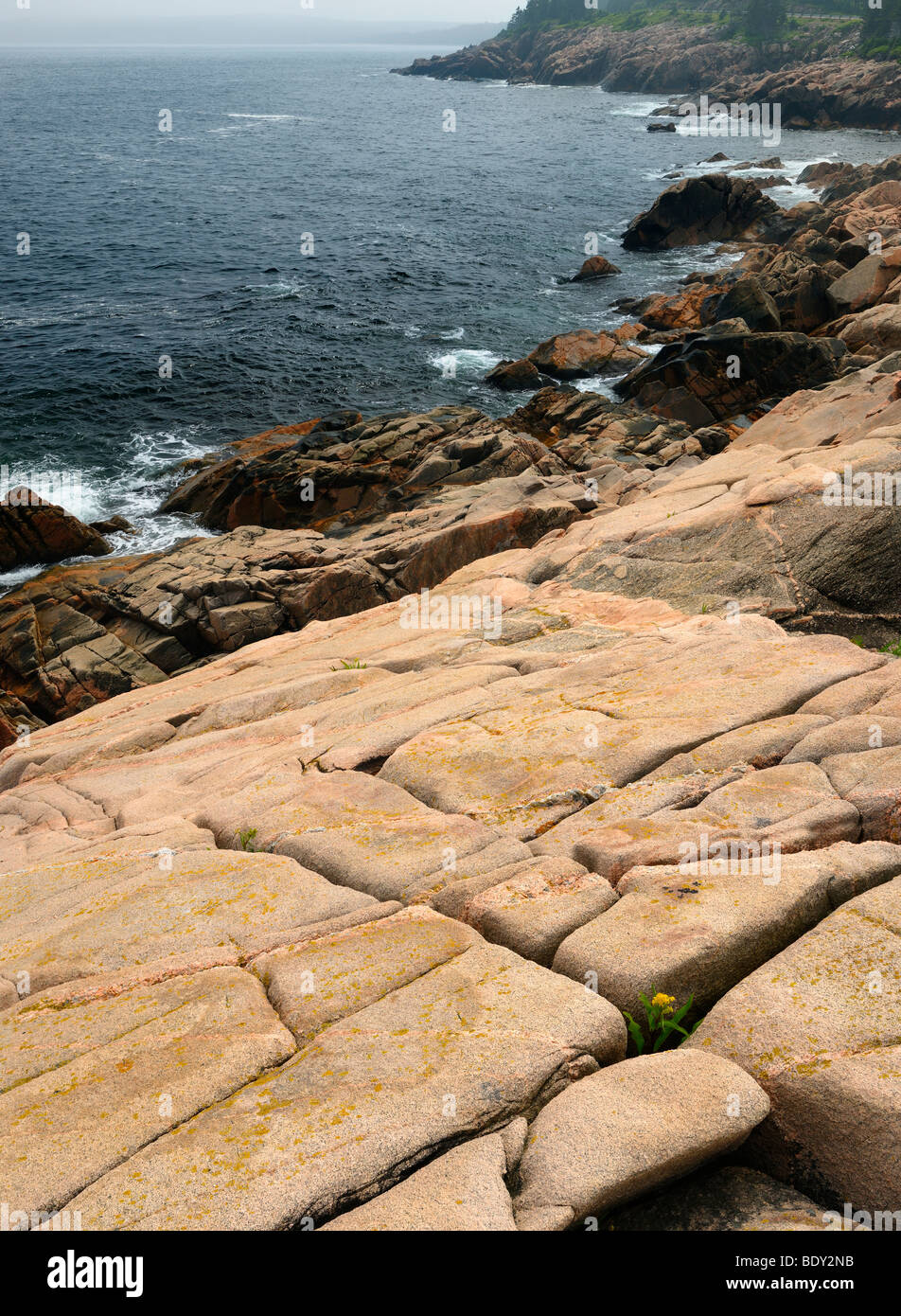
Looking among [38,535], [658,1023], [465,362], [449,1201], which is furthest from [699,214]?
[449,1201]

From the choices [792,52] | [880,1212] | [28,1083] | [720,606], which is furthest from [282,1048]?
[792,52]

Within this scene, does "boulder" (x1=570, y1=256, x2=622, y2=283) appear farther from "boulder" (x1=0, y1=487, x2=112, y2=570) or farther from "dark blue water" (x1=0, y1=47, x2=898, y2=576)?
"boulder" (x1=0, y1=487, x2=112, y2=570)

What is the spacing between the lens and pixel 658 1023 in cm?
747

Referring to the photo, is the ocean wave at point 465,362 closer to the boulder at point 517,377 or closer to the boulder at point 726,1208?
the boulder at point 517,377

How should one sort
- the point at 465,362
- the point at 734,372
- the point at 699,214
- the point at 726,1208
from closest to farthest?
the point at 726,1208, the point at 734,372, the point at 465,362, the point at 699,214

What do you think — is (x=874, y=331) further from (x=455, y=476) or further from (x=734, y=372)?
(x=455, y=476)

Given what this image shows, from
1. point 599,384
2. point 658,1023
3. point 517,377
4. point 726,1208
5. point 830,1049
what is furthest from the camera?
point 517,377

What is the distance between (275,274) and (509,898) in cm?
8135

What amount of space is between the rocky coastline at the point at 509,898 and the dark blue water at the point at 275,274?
86.3 feet

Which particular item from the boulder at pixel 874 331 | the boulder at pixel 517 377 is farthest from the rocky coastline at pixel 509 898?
the boulder at pixel 517 377

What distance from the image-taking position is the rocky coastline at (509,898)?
609cm

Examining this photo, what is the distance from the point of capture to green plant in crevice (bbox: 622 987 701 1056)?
7.37m

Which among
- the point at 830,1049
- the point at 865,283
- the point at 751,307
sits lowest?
the point at 830,1049

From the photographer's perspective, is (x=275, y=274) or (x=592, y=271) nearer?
(x=592, y=271)
